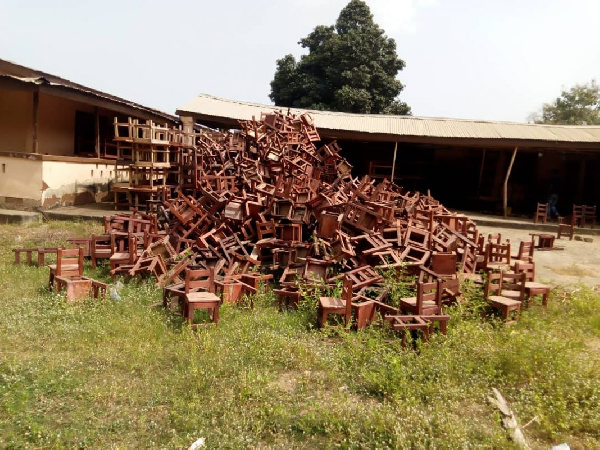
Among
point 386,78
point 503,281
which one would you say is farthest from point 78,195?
point 386,78

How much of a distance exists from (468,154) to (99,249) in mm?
16345

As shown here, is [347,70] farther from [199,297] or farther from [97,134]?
[199,297]

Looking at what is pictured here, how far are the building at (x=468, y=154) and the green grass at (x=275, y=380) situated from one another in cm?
1147

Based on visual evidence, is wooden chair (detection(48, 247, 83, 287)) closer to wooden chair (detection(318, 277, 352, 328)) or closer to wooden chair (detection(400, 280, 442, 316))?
wooden chair (detection(318, 277, 352, 328))

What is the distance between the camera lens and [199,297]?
5.64 metres

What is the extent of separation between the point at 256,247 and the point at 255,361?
130 inches

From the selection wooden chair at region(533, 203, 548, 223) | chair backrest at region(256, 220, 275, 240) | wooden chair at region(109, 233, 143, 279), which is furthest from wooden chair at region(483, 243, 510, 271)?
wooden chair at region(533, 203, 548, 223)

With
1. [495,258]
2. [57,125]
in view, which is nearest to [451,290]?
[495,258]

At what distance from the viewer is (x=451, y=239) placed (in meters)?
7.86

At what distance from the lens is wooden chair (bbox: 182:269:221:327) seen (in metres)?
5.49

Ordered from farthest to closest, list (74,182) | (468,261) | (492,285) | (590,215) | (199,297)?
(590,215)
(74,182)
(468,261)
(492,285)
(199,297)

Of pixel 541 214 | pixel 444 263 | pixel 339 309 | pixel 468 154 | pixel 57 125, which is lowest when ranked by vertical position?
pixel 339 309

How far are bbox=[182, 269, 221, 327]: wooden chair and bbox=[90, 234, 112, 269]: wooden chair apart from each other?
9.47 ft

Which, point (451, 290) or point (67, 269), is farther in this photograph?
point (67, 269)
